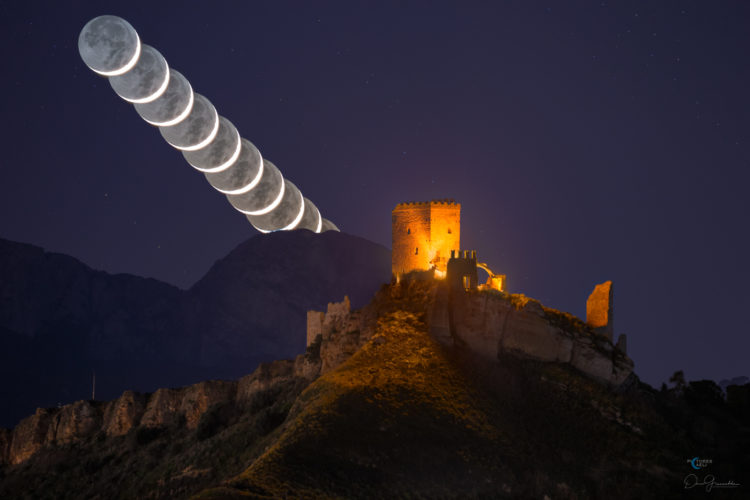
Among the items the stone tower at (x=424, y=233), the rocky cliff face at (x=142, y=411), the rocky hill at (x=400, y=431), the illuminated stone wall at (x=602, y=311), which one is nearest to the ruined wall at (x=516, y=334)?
the rocky hill at (x=400, y=431)

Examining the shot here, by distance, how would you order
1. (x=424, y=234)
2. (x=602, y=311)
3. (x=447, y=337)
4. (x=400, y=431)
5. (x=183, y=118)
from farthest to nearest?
(x=183, y=118) → (x=424, y=234) → (x=602, y=311) → (x=447, y=337) → (x=400, y=431)

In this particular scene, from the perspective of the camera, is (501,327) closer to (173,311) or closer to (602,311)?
(602,311)

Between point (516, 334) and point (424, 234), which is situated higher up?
point (424, 234)

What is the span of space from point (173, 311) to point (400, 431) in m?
105

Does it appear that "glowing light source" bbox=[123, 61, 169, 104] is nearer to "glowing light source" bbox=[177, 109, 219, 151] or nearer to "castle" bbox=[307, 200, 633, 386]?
"glowing light source" bbox=[177, 109, 219, 151]

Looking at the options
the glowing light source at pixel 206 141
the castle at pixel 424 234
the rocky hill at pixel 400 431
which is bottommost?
the rocky hill at pixel 400 431

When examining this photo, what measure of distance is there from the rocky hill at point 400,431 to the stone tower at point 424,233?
37.8 feet

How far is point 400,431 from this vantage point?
35562 mm

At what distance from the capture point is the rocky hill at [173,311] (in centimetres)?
11488

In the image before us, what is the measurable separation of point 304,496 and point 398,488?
5.13 metres

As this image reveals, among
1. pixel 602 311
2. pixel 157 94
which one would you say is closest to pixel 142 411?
pixel 157 94

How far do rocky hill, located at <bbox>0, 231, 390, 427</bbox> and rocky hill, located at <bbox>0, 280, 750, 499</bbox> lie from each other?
55833mm

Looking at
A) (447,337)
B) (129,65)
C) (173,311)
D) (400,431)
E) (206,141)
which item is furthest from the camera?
(173,311)

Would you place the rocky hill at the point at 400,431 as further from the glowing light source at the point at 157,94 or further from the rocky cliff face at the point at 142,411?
the glowing light source at the point at 157,94
